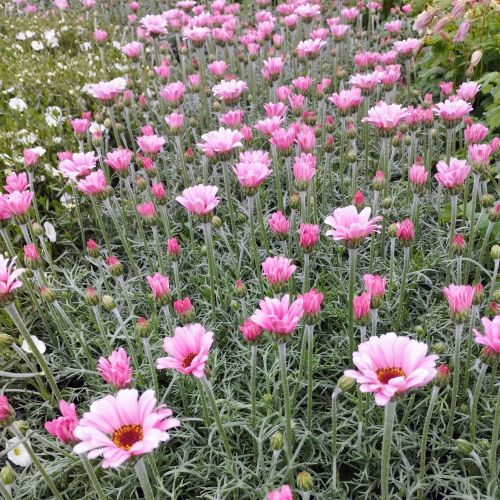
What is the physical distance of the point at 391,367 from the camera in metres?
1.53

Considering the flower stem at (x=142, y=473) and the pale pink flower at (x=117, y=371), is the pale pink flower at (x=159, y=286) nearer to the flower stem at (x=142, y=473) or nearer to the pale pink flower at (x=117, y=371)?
the pale pink flower at (x=117, y=371)

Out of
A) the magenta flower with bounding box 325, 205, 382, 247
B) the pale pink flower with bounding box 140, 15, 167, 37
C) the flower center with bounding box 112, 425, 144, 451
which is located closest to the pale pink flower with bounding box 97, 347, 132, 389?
the flower center with bounding box 112, 425, 144, 451

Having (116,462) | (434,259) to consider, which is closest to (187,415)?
(116,462)

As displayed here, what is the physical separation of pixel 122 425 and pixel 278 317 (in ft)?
1.70

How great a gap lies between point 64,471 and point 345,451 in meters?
1.05

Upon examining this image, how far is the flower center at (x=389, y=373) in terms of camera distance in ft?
4.94

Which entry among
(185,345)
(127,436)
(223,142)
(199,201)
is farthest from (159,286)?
(223,142)

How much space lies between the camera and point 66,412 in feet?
5.30

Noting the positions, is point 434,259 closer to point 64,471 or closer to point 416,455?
point 416,455

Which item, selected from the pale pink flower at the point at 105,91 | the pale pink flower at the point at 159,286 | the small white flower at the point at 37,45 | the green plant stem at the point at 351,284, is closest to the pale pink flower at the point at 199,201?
the pale pink flower at the point at 159,286

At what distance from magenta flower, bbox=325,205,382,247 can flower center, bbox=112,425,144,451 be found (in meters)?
0.88

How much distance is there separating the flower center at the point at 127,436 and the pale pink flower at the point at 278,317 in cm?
43

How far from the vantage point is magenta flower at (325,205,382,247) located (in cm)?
193

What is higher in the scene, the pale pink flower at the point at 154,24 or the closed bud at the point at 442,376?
the pale pink flower at the point at 154,24
